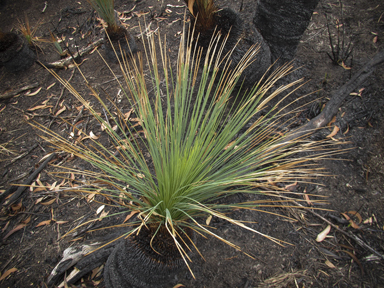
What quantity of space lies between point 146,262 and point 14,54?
9.98 ft

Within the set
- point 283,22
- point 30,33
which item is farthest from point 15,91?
point 283,22

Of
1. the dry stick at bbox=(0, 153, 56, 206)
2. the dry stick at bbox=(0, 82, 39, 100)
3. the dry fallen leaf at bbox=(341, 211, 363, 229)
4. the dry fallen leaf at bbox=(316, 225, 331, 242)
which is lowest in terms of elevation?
the dry stick at bbox=(0, 153, 56, 206)

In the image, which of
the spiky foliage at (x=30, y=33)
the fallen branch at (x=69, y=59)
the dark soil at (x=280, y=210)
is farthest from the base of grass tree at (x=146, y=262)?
the spiky foliage at (x=30, y=33)

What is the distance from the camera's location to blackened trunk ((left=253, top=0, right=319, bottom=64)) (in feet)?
6.47

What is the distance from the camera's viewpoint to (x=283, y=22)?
208 centimetres

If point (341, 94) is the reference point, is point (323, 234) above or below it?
below

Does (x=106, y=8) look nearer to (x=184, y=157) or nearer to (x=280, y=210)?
(x=184, y=157)

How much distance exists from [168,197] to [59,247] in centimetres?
112

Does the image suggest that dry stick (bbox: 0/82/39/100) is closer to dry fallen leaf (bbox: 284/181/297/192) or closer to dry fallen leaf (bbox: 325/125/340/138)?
dry fallen leaf (bbox: 284/181/297/192)

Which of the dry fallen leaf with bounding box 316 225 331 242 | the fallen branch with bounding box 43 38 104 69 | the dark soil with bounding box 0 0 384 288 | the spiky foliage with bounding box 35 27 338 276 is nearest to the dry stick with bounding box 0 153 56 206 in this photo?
the dark soil with bounding box 0 0 384 288

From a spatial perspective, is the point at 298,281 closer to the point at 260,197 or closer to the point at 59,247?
the point at 260,197

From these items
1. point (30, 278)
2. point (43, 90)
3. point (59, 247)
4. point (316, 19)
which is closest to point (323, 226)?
point (59, 247)

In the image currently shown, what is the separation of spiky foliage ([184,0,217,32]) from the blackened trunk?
58cm

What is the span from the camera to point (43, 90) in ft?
9.25
